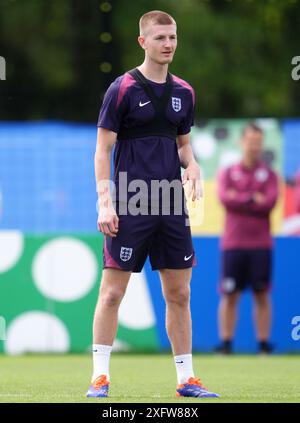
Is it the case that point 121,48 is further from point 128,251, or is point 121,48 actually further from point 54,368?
point 128,251

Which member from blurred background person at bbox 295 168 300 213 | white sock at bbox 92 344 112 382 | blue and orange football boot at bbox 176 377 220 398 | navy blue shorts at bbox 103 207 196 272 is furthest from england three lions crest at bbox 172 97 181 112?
blurred background person at bbox 295 168 300 213

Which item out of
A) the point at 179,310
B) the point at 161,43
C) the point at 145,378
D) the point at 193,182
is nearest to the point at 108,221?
the point at 193,182

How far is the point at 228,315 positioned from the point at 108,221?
15.8ft

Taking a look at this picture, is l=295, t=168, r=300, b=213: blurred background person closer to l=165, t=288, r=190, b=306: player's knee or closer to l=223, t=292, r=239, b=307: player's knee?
l=223, t=292, r=239, b=307: player's knee

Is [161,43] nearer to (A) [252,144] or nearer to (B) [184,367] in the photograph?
(B) [184,367]

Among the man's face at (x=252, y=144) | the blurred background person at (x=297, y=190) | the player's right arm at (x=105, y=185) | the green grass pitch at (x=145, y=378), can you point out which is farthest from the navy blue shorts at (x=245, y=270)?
the player's right arm at (x=105, y=185)

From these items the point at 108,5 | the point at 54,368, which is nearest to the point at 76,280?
the point at 54,368

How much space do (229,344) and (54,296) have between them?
179 centimetres

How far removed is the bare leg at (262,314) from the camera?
433 inches

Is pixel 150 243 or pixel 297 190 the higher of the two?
pixel 297 190

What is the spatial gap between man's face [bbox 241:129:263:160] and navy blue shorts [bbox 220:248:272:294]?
0.93 meters

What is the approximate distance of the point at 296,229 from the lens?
38.8ft

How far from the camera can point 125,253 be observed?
650cm

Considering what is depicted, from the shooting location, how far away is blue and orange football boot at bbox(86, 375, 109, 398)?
6426mm
